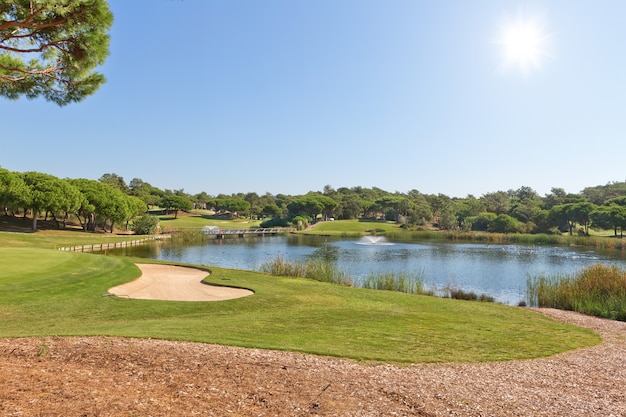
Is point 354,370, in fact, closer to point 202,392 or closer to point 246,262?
point 202,392

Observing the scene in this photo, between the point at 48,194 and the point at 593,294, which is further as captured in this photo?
the point at 48,194

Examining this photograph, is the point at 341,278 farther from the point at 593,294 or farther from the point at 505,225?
the point at 505,225

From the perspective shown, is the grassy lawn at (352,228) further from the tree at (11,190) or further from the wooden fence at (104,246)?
the tree at (11,190)

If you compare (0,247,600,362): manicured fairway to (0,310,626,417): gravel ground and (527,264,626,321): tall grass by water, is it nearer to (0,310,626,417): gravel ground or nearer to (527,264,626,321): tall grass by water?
(0,310,626,417): gravel ground

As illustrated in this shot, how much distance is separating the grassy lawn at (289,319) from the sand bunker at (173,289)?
619 millimetres

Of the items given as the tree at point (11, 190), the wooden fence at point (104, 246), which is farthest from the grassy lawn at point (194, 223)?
the tree at point (11, 190)

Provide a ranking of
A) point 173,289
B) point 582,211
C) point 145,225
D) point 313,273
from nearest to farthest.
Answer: point 173,289 < point 313,273 < point 145,225 < point 582,211

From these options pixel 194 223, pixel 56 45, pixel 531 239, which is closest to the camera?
pixel 56 45

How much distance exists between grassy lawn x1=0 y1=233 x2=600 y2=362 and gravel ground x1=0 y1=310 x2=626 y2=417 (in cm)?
82

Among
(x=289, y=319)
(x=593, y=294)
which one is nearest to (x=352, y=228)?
(x=593, y=294)

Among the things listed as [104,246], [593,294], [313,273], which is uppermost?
[593,294]

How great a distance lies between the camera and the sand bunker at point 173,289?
1347 centimetres

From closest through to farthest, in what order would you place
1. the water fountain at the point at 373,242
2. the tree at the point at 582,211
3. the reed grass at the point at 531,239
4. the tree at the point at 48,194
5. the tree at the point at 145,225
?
the tree at the point at 48,194 → the reed grass at the point at 531,239 → the water fountain at the point at 373,242 → the tree at the point at 145,225 → the tree at the point at 582,211

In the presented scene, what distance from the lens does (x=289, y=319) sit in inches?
400
